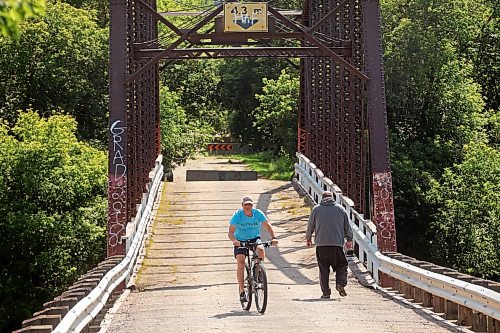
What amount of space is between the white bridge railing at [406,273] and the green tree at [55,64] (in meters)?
14.1

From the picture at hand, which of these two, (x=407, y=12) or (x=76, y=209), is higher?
(x=407, y=12)

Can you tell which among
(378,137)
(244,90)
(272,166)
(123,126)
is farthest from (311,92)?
(244,90)

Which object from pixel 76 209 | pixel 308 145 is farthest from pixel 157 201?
pixel 308 145

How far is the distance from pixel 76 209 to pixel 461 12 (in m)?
17.6

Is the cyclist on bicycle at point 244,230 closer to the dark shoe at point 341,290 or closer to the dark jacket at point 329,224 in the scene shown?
the dark jacket at point 329,224

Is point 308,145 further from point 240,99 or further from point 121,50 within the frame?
point 240,99

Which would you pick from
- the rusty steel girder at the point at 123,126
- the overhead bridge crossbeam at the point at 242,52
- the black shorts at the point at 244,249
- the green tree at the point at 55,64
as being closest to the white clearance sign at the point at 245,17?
the overhead bridge crossbeam at the point at 242,52

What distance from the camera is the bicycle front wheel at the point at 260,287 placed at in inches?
496

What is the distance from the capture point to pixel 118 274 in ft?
53.6

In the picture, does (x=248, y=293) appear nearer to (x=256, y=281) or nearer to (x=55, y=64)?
(x=256, y=281)

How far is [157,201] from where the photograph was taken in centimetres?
2922

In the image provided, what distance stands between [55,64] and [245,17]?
17.9 meters

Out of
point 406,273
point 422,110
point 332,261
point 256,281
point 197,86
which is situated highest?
point 197,86

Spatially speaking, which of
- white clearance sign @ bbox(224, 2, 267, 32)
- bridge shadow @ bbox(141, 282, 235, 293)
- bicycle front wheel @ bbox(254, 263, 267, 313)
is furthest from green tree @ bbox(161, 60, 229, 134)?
bicycle front wheel @ bbox(254, 263, 267, 313)
